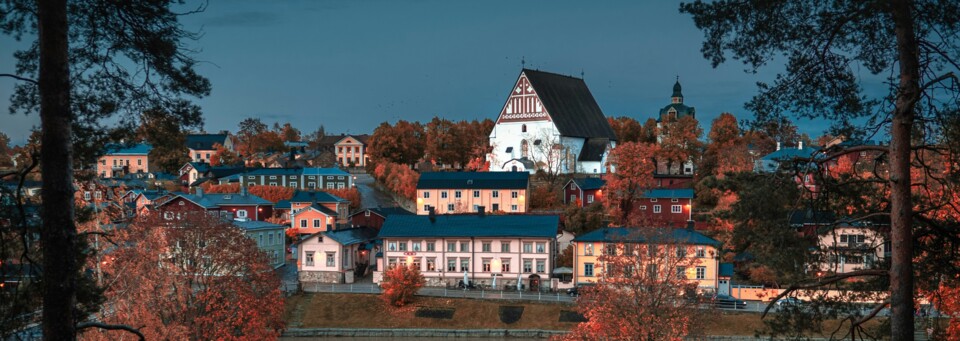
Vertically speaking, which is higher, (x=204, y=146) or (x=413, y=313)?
(x=204, y=146)

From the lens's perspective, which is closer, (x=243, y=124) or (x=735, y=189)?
(x=735, y=189)

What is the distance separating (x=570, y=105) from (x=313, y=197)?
2648cm

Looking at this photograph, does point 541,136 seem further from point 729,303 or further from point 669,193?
point 729,303

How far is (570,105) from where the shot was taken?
68.2 metres

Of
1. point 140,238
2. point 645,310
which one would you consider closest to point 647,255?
point 645,310

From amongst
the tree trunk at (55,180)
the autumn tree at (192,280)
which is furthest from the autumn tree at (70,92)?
the autumn tree at (192,280)

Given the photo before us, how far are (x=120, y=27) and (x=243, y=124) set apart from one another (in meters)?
92.4

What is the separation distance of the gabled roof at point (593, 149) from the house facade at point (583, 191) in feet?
Answer: 35.0

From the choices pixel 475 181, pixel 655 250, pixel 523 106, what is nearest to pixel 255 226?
pixel 475 181

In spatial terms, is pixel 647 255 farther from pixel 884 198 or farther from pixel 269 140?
pixel 269 140

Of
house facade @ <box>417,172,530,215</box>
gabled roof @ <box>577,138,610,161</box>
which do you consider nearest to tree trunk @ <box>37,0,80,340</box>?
house facade @ <box>417,172,530,215</box>

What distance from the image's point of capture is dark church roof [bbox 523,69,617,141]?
64250 millimetres

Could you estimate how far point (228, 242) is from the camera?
25.2m

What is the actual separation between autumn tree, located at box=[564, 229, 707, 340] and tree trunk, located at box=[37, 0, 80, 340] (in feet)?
61.6
